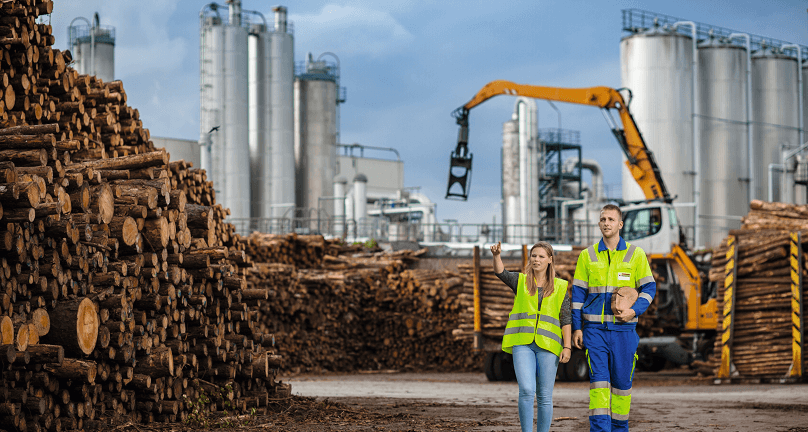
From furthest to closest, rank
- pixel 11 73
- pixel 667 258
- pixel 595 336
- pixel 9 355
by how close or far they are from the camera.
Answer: pixel 667 258, pixel 11 73, pixel 595 336, pixel 9 355

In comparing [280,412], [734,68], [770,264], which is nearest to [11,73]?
[280,412]

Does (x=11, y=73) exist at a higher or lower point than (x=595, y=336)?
higher

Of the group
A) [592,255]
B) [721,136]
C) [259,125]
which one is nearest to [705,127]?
[721,136]

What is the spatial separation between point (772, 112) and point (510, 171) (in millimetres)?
9892

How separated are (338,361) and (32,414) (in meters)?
13.7

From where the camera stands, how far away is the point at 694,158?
3350cm

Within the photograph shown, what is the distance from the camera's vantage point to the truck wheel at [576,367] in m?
16.8

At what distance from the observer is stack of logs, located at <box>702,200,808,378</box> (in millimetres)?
14810

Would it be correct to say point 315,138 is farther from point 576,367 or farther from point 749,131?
point 576,367

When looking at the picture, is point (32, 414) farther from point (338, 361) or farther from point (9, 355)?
point (338, 361)

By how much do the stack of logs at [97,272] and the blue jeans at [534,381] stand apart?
3.03m

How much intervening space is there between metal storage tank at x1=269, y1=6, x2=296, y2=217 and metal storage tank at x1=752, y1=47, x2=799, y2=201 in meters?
16.6

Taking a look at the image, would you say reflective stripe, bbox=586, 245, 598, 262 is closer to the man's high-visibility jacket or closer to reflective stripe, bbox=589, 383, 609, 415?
the man's high-visibility jacket

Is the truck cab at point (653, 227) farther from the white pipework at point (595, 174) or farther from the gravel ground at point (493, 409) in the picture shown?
→ the white pipework at point (595, 174)
